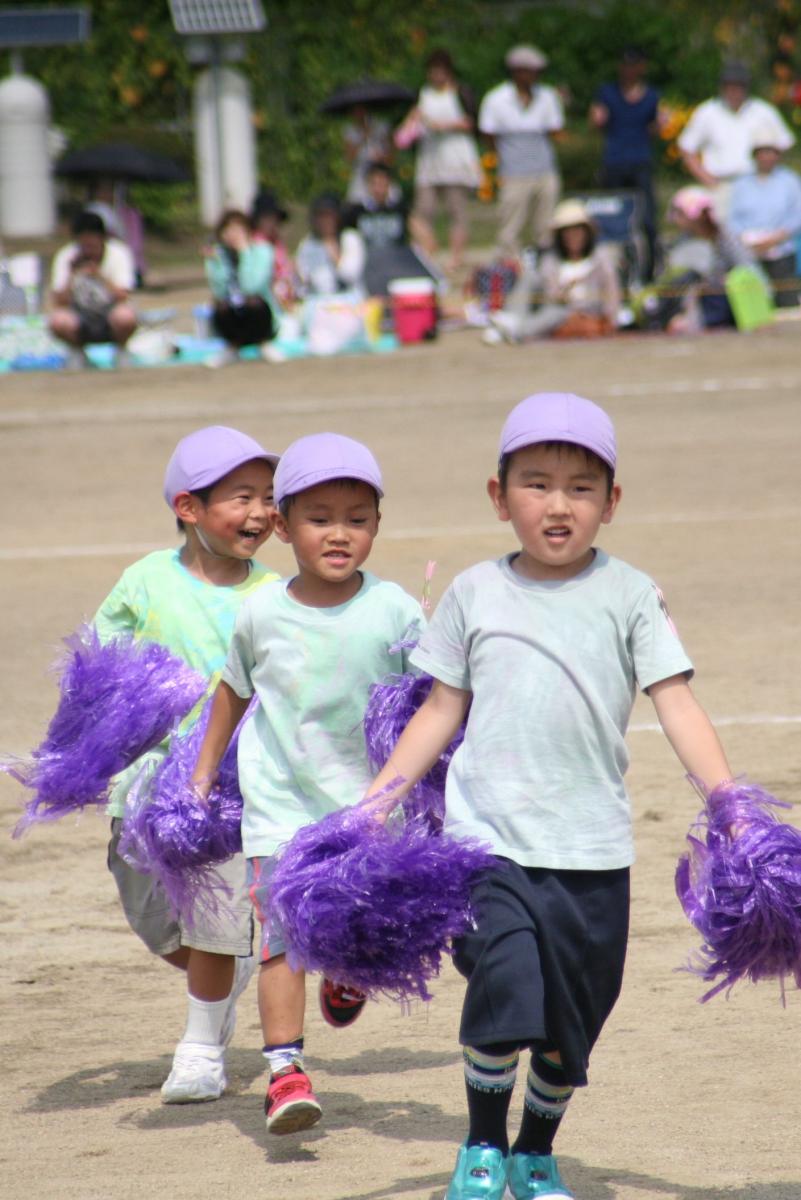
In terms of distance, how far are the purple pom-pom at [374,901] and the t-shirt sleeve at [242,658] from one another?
1.74ft

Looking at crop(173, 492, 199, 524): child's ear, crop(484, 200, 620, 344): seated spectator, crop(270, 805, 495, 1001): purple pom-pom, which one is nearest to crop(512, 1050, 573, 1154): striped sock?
crop(270, 805, 495, 1001): purple pom-pom

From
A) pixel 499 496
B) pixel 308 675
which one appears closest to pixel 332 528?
pixel 308 675

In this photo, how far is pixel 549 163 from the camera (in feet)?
64.8

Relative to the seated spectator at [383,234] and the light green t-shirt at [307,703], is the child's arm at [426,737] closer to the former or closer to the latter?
the light green t-shirt at [307,703]

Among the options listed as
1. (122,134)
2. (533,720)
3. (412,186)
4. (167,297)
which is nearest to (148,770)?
(533,720)

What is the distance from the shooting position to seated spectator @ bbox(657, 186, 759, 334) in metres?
16.9

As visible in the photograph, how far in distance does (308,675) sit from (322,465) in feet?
1.39

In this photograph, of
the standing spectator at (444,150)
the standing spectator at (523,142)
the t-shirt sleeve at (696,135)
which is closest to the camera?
the t-shirt sleeve at (696,135)

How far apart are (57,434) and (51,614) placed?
5194 mm

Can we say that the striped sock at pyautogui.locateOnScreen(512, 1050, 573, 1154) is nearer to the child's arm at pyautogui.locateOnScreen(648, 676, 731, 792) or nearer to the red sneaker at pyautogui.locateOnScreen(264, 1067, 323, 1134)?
the red sneaker at pyautogui.locateOnScreen(264, 1067, 323, 1134)

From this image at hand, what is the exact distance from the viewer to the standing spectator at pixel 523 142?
19391 millimetres

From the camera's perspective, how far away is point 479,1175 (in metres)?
3.53

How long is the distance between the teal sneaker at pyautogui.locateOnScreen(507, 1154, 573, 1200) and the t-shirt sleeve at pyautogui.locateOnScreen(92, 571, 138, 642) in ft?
5.11

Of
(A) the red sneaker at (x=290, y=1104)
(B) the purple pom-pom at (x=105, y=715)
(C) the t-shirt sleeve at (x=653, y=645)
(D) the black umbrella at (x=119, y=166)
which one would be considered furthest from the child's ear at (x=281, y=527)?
(D) the black umbrella at (x=119, y=166)
